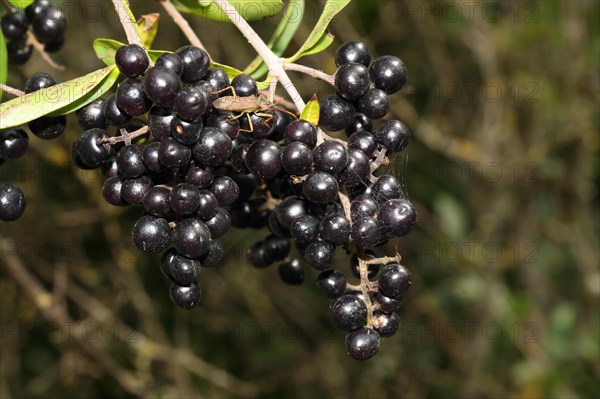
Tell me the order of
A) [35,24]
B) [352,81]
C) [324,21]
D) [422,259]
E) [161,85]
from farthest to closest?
[422,259], [35,24], [324,21], [352,81], [161,85]

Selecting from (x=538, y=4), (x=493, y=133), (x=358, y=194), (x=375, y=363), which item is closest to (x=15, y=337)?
(x=375, y=363)

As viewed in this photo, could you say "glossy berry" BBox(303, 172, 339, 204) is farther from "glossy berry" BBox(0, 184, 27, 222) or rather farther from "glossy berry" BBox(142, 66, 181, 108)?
"glossy berry" BBox(0, 184, 27, 222)

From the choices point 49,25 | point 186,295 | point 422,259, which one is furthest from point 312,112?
point 422,259

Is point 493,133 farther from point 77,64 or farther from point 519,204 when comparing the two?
point 77,64

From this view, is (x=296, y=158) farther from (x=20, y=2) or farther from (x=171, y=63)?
(x=20, y=2)

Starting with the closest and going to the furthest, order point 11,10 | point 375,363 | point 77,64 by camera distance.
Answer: point 11,10 → point 77,64 → point 375,363

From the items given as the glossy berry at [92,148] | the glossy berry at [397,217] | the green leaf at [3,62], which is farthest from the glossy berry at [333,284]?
the green leaf at [3,62]
